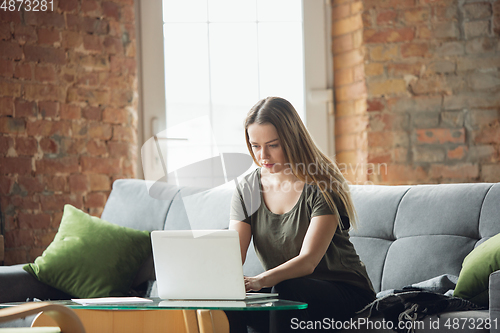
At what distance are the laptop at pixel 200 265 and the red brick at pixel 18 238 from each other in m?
1.61

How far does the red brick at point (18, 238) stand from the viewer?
8.92ft

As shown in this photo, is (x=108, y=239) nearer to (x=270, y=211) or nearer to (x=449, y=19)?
(x=270, y=211)

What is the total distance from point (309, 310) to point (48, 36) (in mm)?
2141

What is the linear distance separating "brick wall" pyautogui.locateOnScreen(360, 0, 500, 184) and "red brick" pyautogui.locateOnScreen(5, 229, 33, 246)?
1823mm

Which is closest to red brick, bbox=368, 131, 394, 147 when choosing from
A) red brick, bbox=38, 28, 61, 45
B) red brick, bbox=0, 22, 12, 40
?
red brick, bbox=38, 28, 61, 45

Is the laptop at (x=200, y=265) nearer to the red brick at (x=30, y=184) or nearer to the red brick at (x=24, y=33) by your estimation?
the red brick at (x=30, y=184)

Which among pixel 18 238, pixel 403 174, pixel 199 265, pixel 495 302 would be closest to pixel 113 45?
pixel 18 238

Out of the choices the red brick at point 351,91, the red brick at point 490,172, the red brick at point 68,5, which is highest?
the red brick at point 68,5

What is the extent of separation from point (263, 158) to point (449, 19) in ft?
5.61

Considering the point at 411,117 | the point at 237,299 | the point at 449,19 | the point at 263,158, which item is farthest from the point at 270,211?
the point at 449,19

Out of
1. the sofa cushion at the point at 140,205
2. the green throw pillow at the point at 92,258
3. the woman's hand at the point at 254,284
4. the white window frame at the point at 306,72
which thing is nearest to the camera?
the woman's hand at the point at 254,284

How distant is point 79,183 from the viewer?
2865 mm

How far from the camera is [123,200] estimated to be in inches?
99.7

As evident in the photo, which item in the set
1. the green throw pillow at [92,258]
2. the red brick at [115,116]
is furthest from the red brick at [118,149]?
the green throw pillow at [92,258]
